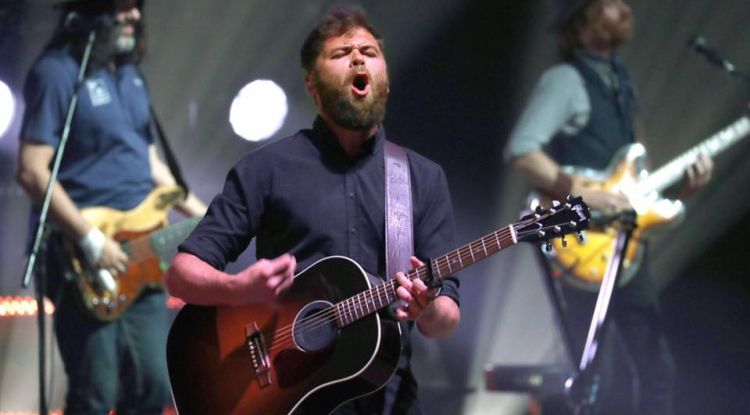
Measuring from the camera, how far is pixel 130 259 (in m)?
4.95

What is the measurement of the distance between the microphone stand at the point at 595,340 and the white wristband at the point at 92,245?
2.13 m

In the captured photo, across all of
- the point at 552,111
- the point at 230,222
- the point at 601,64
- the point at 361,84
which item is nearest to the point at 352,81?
the point at 361,84

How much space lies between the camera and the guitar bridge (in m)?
3.10

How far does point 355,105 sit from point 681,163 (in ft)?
9.52

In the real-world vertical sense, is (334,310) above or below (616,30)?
below

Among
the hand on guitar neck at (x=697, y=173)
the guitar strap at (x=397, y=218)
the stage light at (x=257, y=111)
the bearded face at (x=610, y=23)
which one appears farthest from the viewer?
the stage light at (x=257, y=111)

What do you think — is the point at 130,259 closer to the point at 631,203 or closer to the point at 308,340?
the point at 308,340

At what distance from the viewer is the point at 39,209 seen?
187 inches

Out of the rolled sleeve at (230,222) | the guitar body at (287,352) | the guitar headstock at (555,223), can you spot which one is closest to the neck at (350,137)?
the rolled sleeve at (230,222)

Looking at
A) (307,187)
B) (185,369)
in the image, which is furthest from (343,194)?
(185,369)

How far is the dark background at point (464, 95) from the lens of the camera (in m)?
6.89

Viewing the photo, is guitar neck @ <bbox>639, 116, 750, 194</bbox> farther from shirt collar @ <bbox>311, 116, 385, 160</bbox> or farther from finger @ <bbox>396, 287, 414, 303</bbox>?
finger @ <bbox>396, 287, 414, 303</bbox>

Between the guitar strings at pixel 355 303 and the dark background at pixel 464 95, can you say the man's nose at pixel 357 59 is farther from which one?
the dark background at pixel 464 95

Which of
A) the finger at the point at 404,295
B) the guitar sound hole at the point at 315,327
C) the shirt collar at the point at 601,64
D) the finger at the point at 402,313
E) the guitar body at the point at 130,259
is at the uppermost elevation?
the shirt collar at the point at 601,64
